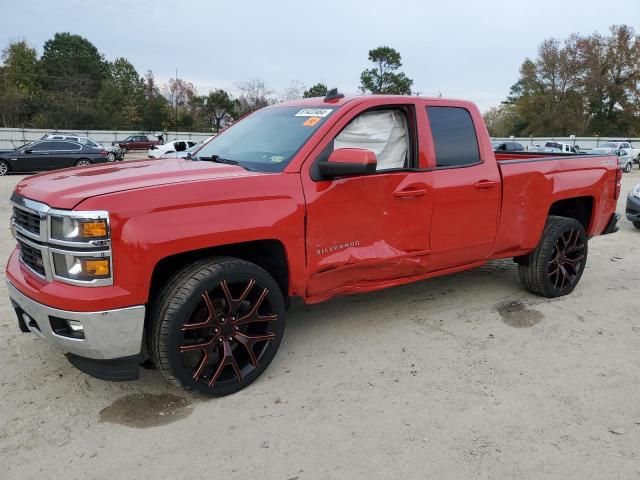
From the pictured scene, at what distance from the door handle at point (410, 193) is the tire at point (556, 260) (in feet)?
5.71

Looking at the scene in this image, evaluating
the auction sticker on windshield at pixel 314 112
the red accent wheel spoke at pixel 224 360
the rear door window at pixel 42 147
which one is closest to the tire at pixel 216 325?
the red accent wheel spoke at pixel 224 360

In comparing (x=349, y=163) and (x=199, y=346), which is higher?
(x=349, y=163)

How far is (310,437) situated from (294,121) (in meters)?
2.23

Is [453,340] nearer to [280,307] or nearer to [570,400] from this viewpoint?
[570,400]

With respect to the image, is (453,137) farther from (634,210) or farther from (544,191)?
(634,210)

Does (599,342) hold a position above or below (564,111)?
below

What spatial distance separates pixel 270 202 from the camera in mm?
3148

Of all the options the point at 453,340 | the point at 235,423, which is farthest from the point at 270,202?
the point at 453,340

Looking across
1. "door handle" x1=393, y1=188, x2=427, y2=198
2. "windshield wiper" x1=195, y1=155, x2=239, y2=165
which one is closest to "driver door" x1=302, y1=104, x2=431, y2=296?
"door handle" x1=393, y1=188, x2=427, y2=198

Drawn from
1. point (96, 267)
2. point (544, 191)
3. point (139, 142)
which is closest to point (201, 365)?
point (96, 267)

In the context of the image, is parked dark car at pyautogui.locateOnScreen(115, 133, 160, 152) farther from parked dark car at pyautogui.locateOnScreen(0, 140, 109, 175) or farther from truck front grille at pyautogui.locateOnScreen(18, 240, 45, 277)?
truck front grille at pyautogui.locateOnScreen(18, 240, 45, 277)

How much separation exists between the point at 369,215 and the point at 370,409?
4.30 feet

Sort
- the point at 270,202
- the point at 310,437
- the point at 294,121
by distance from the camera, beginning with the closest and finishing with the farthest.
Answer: the point at 310,437, the point at 270,202, the point at 294,121

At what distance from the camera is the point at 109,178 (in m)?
3.09
